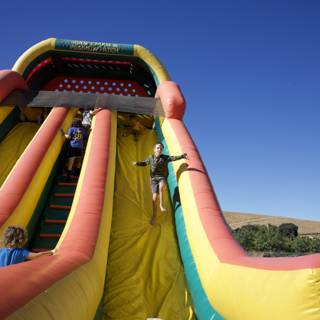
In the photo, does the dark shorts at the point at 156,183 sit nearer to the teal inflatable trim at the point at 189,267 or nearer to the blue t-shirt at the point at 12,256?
the teal inflatable trim at the point at 189,267

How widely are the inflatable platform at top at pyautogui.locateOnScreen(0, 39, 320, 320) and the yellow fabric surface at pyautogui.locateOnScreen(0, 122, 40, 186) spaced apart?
18cm

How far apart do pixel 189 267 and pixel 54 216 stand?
1.93 meters

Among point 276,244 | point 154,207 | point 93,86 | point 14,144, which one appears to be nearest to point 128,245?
point 154,207

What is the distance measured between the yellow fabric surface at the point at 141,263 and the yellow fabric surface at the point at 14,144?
1588mm

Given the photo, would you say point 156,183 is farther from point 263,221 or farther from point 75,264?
point 263,221

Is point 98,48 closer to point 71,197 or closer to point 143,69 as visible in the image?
point 143,69

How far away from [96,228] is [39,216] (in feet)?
4.78

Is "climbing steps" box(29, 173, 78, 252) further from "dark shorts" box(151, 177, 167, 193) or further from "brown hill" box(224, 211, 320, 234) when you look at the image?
"brown hill" box(224, 211, 320, 234)

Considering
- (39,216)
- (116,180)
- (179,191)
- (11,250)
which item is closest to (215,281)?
(11,250)

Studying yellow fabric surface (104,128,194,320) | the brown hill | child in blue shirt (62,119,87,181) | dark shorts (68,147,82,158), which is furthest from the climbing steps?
the brown hill

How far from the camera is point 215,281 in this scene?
2672 mm

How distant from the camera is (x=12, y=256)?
253 centimetres

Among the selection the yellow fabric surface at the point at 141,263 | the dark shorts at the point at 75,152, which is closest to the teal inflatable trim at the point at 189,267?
the yellow fabric surface at the point at 141,263

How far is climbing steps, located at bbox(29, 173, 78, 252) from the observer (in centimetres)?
413
